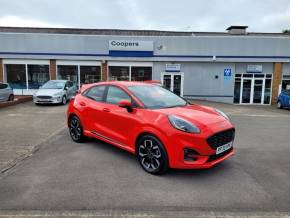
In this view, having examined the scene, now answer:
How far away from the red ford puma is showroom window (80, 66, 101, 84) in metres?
A: 14.3

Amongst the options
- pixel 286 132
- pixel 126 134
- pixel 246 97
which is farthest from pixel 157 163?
pixel 246 97

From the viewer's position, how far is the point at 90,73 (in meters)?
19.9

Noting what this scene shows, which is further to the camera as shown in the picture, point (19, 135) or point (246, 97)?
point (246, 97)

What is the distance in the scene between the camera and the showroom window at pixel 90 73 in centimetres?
1981

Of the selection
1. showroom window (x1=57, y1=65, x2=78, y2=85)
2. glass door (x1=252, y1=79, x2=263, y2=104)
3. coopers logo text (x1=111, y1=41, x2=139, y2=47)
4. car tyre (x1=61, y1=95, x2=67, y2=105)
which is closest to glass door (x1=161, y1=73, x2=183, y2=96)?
coopers logo text (x1=111, y1=41, x2=139, y2=47)

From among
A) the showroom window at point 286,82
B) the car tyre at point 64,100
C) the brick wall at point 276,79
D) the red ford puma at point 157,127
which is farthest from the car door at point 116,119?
the showroom window at point 286,82

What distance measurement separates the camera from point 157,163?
171 inches

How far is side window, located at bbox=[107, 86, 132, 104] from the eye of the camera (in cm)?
512

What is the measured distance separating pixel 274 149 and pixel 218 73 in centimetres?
1450

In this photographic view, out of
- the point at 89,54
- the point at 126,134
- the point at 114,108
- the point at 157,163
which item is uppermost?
the point at 89,54

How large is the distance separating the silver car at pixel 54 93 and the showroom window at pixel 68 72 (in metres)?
3.43

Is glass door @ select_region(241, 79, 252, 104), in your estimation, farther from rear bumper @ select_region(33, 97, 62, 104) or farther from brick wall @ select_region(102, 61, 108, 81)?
rear bumper @ select_region(33, 97, 62, 104)

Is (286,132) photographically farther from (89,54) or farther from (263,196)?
(89,54)

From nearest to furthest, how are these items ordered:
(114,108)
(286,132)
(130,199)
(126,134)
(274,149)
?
(130,199) < (126,134) < (114,108) < (274,149) < (286,132)
